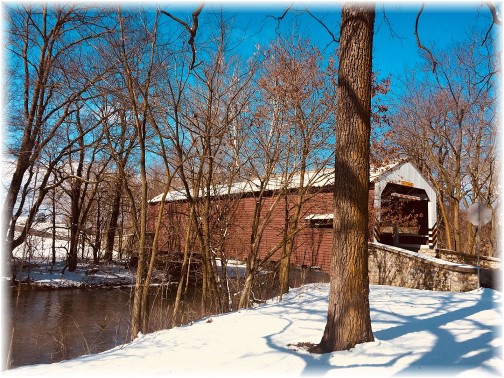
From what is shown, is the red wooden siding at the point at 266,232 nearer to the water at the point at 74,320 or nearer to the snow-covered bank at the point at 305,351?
the water at the point at 74,320

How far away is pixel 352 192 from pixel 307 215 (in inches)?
308

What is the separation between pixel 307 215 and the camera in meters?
11.8

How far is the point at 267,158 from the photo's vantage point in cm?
898

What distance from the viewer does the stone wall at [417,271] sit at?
360 inches

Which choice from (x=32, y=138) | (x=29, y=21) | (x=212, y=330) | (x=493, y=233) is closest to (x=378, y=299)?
(x=212, y=330)

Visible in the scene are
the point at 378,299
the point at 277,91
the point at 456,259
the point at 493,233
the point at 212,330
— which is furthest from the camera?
the point at 493,233

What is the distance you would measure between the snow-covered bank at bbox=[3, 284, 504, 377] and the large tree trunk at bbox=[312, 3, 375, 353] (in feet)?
0.78

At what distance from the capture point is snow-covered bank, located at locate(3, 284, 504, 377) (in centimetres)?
356

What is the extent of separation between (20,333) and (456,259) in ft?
40.4

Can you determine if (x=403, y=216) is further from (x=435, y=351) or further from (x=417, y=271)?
(x=435, y=351)

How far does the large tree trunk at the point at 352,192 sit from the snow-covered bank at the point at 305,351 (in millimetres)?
237

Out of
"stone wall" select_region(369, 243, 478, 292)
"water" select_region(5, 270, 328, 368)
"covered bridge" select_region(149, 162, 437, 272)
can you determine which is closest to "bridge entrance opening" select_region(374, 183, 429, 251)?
"covered bridge" select_region(149, 162, 437, 272)

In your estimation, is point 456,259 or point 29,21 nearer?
point 29,21

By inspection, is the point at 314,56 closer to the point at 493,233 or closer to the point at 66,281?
the point at 66,281
